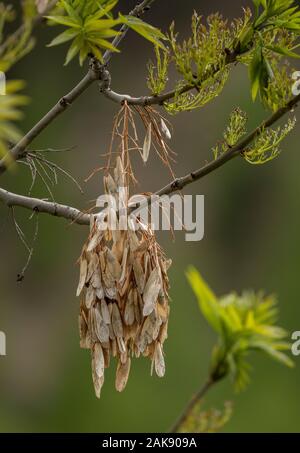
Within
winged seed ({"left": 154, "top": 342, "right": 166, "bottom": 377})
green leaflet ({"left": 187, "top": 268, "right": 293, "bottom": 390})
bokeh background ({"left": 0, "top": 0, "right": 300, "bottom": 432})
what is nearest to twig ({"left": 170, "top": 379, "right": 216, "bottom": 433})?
green leaflet ({"left": 187, "top": 268, "right": 293, "bottom": 390})

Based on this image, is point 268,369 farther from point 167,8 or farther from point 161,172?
point 167,8

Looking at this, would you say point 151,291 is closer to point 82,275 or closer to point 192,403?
point 82,275

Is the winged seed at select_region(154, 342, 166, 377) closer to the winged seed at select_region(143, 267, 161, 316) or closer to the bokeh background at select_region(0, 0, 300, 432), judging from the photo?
the winged seed at select_region(143, 267, 161, 316)

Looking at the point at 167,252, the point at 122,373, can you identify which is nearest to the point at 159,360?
the point at 122,373

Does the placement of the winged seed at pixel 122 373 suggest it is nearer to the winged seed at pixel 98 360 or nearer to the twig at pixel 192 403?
the winged seed at pixel 98 360

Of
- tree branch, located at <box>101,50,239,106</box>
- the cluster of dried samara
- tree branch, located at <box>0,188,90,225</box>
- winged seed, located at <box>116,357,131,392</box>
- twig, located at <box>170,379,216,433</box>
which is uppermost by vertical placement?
tree branch, located at <box>101,50,239,106</box>

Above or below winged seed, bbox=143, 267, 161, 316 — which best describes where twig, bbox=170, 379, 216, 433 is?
below
